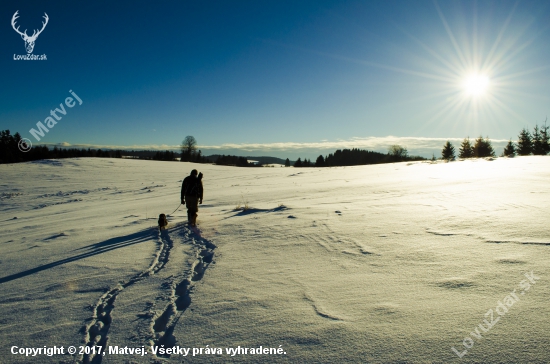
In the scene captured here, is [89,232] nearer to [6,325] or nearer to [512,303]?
[6,325]

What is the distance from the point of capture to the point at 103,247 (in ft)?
19.0

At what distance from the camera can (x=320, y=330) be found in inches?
95.5

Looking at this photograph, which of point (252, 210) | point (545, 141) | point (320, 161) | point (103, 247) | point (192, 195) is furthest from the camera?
point (320, 161)

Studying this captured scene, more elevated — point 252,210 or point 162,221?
point 252,210

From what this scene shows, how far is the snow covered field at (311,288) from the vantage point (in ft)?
7.25

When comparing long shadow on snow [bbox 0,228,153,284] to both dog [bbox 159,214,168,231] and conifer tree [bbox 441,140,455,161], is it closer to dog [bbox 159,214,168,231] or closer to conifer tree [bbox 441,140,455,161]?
dog [bbox 159,214,168,231]

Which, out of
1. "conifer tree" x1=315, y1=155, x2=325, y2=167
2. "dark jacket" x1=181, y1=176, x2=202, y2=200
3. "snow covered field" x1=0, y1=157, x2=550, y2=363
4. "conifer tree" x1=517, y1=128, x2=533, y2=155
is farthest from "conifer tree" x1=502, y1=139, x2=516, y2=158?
"dark jacket" x1=181, y1=176, x2=202, y2=200

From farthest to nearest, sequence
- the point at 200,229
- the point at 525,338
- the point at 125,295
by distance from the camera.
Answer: the point at 200,229 → the point at 125,295 → the point at 525,338

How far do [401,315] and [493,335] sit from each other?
2.18 feet

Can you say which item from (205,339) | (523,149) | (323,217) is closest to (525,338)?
(205,339)

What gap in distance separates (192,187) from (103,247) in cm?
286

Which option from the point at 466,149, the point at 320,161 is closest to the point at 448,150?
the point at 466,149

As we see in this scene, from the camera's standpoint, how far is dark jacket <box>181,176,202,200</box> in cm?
793

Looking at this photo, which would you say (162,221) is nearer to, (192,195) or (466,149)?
(192,195)
